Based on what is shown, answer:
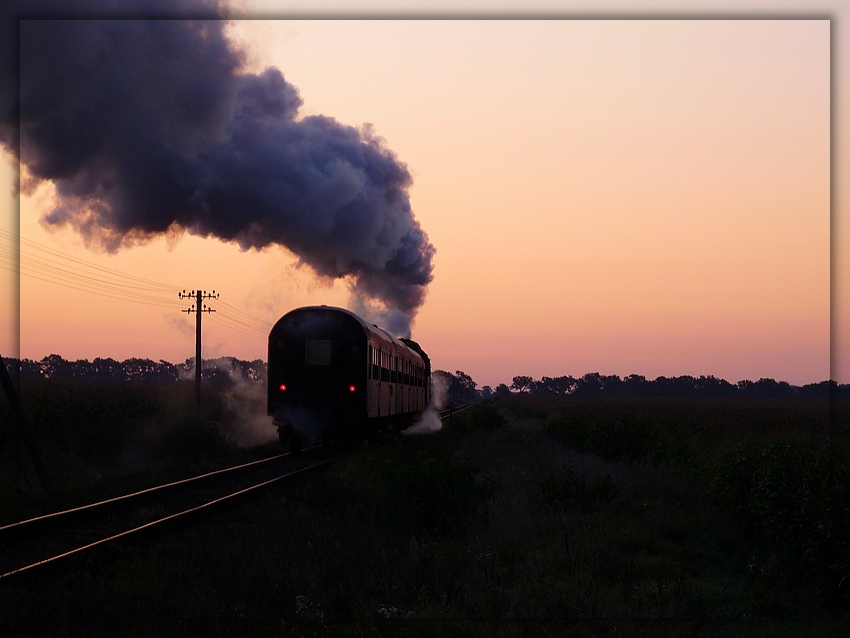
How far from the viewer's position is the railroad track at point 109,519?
938 cm

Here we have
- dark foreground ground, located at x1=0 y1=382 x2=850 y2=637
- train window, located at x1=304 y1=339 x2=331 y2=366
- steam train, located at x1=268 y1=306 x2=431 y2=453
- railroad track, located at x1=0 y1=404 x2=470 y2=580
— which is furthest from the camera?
train window, located at x1=304 y1=339 x2=331 y2=366

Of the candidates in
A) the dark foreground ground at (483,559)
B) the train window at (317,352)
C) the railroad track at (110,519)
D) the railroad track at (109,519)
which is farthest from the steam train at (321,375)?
the dark foreground ground at (483,559)

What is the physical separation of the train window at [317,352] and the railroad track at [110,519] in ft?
14.2

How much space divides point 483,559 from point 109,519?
6009 millimetres

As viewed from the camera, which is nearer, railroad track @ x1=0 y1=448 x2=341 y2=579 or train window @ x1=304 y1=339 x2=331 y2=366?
railroad track @ x1=0 y1=448 x2=341 y2=579

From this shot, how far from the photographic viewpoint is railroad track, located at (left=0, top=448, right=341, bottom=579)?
9383 millimetres

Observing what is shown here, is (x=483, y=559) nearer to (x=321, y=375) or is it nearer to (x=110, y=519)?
(x=110, y=519)

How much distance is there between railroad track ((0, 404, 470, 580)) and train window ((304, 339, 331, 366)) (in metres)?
4.33

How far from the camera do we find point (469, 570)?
870 centimetres

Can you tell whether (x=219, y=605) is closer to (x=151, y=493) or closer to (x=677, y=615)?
(x=677, y=615)

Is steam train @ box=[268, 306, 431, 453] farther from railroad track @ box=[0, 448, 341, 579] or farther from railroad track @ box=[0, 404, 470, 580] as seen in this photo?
railroad track @ box=[0, 448, 341, 579]

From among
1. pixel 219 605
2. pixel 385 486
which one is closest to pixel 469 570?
pixel 219 605

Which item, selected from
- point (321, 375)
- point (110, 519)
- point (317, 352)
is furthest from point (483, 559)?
point (317, 352)

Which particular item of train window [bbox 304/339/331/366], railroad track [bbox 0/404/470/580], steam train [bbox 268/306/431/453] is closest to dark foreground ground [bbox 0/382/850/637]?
railroad track [bbox 0/404/470/580]
